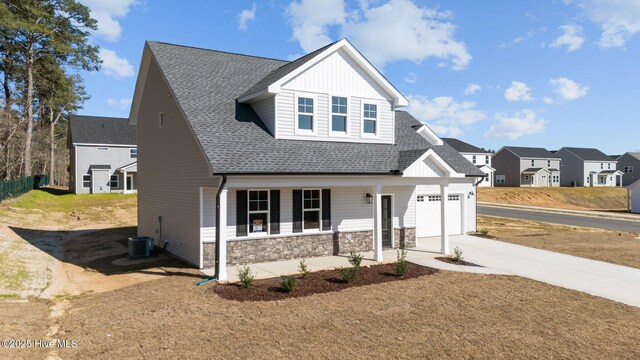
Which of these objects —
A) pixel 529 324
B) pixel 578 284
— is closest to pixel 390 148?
pixel 578 284

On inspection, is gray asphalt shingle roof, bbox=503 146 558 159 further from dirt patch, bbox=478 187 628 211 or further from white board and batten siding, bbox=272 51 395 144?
white board and batten siding, bbox=272 51 395 144

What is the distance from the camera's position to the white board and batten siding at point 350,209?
45.3 feet

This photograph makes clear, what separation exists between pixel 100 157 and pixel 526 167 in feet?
208

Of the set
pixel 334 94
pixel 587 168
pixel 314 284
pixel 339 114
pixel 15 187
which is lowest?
pixel 314 284

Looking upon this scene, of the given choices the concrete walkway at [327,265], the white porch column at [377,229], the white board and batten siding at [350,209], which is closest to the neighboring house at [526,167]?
the white board and batten siding at [350,209]

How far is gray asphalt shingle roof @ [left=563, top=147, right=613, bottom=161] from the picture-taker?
2992 inches

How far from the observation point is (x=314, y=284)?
11484 mm

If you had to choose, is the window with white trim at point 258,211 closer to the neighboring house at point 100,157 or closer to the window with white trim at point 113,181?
the neighboring house at point 100,157

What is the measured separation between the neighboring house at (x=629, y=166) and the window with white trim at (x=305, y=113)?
8742 centimetres

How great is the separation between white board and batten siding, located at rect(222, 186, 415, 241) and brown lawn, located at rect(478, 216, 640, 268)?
5951mm

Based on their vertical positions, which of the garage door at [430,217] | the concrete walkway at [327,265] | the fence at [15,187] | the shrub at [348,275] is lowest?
the concrete walkway at [327,265]

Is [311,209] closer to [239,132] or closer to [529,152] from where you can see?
[239,132]

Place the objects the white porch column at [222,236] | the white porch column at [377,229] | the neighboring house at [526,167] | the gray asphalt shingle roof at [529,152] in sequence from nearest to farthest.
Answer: the white porch column at [222,236] < the white porch column at [377,229] < the neighboring house at [526,167] < the gray asphalt shingle roof at [529,152]

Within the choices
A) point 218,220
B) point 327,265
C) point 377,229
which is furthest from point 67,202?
point 377,229
